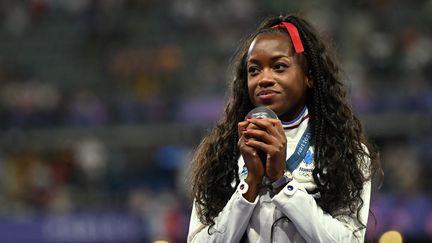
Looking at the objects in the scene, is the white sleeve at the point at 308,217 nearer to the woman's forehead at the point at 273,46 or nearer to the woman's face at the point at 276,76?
the woman's face at the point at 276,76

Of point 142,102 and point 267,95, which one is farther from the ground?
point 267,95

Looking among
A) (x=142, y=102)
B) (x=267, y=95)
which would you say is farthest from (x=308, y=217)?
(x=142, y=102)

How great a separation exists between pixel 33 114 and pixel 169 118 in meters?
2.47

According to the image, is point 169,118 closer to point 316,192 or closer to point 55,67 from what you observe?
point 55,67

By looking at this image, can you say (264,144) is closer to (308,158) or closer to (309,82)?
(308,158)

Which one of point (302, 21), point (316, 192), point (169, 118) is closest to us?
point (316, 192)

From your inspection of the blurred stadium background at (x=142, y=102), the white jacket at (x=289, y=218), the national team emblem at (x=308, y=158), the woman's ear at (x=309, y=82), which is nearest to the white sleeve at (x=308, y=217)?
the white jacket at (x=289, y=218)

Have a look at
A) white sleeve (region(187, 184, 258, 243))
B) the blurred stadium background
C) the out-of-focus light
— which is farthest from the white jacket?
the blurred stadium background

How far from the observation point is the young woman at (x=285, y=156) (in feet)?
9.10

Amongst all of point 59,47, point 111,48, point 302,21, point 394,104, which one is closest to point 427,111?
point 394,104

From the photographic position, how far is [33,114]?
16.7m

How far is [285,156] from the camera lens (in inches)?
109

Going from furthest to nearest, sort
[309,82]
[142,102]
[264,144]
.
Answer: [142,102]
[309,82]
[264,144]

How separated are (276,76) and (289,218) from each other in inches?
17.0
